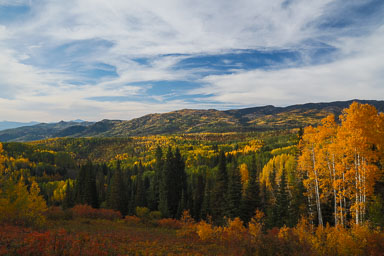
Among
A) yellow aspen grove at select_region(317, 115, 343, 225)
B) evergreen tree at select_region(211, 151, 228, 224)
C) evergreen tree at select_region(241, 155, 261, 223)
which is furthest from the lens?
evergreen tree at select_region(211, 151, 228, 224)

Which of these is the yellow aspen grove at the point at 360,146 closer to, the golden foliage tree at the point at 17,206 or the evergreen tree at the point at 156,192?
the golden foliage tree at the point at 17,206

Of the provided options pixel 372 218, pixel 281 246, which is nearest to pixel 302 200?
pixel 372 218

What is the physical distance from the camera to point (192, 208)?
181 ft

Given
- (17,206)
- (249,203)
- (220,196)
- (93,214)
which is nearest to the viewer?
(17,206)

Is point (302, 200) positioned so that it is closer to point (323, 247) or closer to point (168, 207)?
point (323, 247)

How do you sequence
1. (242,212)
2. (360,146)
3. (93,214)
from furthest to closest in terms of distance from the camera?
(242,212) < (93,214) < (360,146)

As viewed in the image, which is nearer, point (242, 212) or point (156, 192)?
point (242, 212)

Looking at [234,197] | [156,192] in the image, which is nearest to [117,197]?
[156,192]

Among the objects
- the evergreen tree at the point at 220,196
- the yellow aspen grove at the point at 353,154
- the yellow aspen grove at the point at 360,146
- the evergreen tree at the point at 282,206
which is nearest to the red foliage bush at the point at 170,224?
the evergreen tree at the point at 220,196

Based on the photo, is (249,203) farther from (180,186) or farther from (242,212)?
(180,186)

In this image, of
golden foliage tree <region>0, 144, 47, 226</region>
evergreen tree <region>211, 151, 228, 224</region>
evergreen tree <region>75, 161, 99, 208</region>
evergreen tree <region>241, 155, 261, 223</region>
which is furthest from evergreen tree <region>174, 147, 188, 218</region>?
golden foliage tree <region>0, 144, 47, 226</region>

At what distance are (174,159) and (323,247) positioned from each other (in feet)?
150

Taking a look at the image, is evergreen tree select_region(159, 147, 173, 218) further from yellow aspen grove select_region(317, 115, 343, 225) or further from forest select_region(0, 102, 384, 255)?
yellow aspen grove select_region(317, 115, 343, 225)

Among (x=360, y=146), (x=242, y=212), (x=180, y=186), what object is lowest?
(x=242, y=212)
